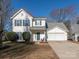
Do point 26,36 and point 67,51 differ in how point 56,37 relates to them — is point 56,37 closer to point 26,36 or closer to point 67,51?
Result: point 26,36

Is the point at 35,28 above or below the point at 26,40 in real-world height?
above

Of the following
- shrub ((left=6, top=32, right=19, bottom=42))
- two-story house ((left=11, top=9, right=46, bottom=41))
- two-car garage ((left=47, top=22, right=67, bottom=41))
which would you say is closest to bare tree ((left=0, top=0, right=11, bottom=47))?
shrub ((left=6, top=32, right=19, bottom=42))

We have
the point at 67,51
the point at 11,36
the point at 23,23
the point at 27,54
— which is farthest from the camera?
the point at 23,23

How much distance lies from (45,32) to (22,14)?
6.90 m

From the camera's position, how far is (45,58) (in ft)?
48.7

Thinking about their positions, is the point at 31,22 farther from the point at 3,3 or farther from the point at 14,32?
the point at 3,3

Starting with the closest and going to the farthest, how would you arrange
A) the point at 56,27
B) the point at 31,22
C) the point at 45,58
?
the point at 45,58 < the point at 31,22 < the point at 56,27

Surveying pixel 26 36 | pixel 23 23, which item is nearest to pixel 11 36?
pixel 26 36

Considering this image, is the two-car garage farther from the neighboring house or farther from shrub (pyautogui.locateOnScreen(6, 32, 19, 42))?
shrub (pyautogui.locateOnScreen(6, 32, 19, 42))

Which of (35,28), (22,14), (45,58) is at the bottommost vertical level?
(45,58)

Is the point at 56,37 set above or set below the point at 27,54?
above

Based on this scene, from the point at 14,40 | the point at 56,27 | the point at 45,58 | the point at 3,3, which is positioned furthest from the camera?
the point at 56,27

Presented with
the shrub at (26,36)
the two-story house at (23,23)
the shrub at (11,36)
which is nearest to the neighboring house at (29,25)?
the two-story house at (23,23)

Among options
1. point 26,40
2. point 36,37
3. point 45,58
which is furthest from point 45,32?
point 45,58
